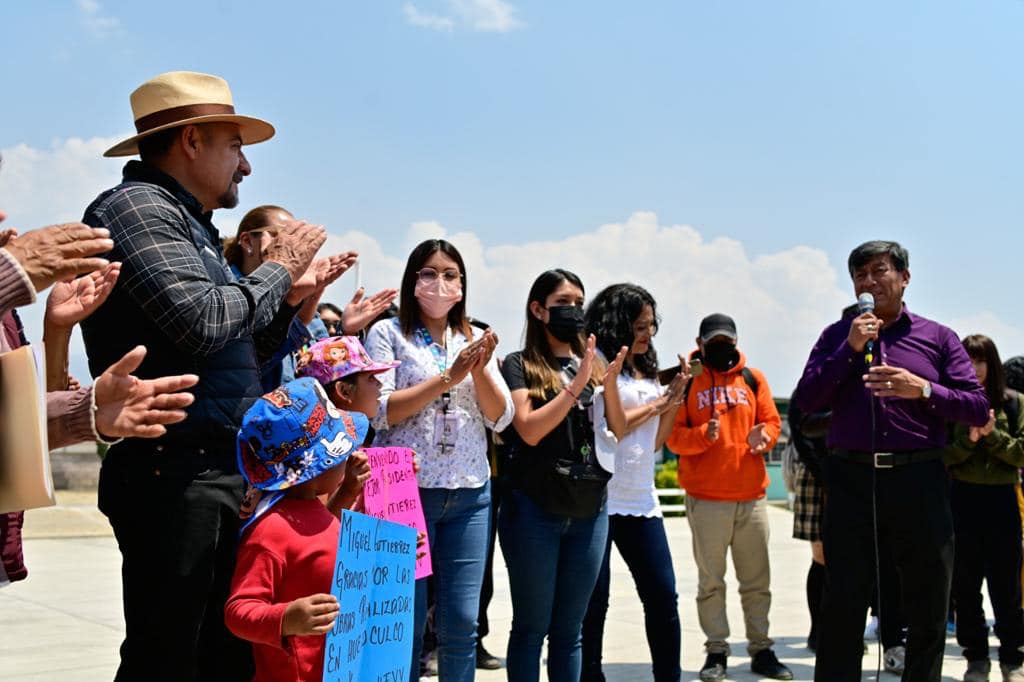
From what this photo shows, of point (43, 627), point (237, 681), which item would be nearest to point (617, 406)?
point (237, 681)

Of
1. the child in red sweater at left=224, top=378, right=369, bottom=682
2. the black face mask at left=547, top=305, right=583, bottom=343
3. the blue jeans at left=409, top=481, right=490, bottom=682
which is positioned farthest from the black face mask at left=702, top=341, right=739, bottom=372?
the child in red sweater at left=224, top=378, right=369, bottom=682

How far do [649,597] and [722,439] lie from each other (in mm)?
1686

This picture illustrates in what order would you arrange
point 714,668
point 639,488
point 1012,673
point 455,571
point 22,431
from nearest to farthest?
point 22,431
point 455,571
point 639,488
point 714,668
point 1012,673

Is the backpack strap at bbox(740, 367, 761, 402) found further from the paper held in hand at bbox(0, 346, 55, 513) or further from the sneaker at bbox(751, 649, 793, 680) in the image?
the paper held in hand at bbox(0, 346, 55, 513)

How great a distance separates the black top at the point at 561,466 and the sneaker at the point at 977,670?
311cm

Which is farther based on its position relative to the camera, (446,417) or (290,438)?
(446,417)

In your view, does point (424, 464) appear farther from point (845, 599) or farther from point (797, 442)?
point (797, 442)

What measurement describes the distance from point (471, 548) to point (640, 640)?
359cm

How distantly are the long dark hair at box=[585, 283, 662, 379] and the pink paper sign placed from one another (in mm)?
1992

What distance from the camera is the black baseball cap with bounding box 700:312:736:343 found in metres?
7.37

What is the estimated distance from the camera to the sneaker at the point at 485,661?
714 centimetres

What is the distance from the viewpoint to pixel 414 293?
17.3ft

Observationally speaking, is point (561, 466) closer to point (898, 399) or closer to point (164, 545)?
point (898, 399)

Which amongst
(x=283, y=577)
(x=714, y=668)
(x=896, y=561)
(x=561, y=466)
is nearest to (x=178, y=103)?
(x=283, y=577)
